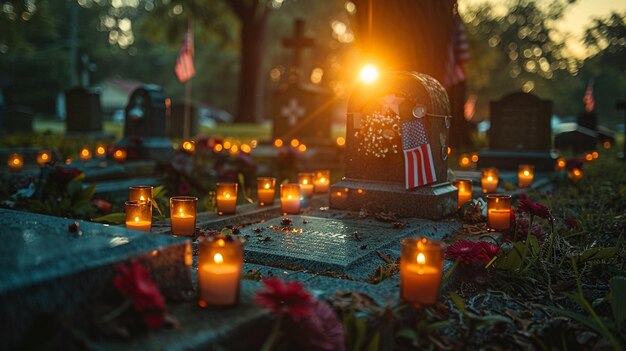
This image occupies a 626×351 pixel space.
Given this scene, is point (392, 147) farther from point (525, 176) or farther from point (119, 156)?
point (119, 156)

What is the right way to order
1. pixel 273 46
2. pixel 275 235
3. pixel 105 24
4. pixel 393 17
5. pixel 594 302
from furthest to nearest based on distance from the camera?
1. pixel 105 24
2. pixel 273 46
3. pixel 393 17
4. pixel 275 235
5. pixel 594 302

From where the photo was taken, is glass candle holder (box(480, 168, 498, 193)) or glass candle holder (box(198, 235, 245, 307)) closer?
glass candle holder (box(198, 235, 245, 307))

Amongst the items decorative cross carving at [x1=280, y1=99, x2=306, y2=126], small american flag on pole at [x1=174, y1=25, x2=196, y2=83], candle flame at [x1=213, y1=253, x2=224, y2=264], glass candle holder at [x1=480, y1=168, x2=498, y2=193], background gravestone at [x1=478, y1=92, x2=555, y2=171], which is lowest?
candle flame at [x1=213, y1=253, x2=224, y2=264]

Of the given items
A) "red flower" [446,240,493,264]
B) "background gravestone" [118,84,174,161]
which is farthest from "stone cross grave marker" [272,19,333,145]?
"red flower" [446,240,493,264]

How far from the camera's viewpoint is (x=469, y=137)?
17.6m

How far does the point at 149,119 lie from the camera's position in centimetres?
1123

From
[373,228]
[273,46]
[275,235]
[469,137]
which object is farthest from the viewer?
[273,46]

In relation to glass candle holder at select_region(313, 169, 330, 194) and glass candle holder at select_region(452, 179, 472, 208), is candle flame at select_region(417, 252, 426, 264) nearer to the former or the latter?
glass candle holder at select_region(452, 179, 472, 208)

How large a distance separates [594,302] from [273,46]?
44.8 metres

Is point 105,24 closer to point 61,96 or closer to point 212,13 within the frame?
point 61,96

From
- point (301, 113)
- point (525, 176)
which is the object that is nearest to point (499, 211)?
point (525, 176)

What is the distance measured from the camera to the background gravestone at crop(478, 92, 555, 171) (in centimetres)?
1100

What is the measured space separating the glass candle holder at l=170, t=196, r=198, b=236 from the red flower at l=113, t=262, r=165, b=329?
214 centimetres

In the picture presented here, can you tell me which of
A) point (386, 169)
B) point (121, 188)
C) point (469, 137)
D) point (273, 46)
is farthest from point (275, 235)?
point (273, 46)
